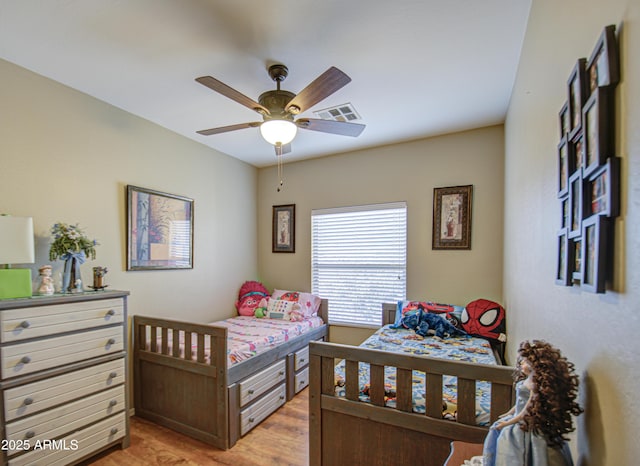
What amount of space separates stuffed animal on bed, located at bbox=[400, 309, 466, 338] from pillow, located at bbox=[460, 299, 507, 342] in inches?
4.4

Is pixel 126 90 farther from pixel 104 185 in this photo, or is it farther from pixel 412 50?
pixel 412 50

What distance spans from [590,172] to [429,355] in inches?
70.3

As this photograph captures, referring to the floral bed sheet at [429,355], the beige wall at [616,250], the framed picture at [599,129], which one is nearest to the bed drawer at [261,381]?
the floral bed sheet at [429,355]

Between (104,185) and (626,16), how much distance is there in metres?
3.00

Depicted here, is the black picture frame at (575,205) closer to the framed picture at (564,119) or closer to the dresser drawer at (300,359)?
the framed picture at (564,119)

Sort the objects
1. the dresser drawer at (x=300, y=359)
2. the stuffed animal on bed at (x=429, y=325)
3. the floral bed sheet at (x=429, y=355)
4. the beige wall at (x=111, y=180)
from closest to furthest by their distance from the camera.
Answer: the floral bed sheet at (x=429, y=355) → the beige wall at (x=111, y=180) → the stuffed animal on bed at (x=429, y=325) → the dresser drawer at (x=300, y=359)

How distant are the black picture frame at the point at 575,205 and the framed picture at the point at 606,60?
0.24 meters

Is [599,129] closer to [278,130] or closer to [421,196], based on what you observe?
[278,130]

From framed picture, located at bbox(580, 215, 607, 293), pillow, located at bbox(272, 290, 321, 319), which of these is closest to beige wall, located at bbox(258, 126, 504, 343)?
pillow, located at bbox(272, 290, 321, 319)

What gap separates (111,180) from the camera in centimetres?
253

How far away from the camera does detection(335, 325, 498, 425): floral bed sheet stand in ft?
4.90

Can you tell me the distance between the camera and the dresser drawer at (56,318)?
164 cm

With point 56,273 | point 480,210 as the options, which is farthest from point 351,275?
point 56,273

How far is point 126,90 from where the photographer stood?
2.30m
